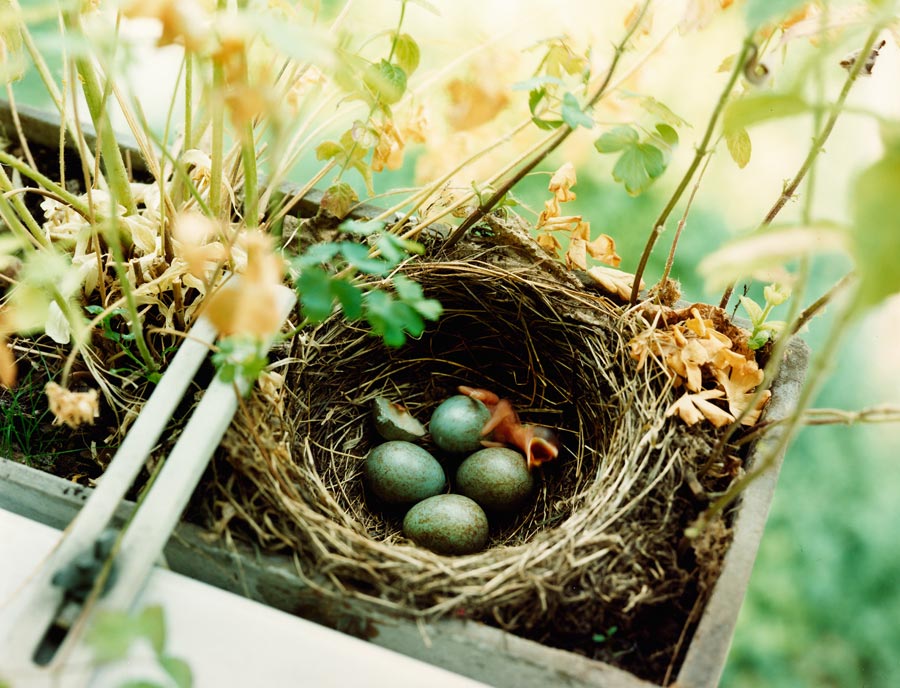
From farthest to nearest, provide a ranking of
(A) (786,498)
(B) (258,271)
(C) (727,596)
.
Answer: (A) (786,498)
(C) (727,596)
(B) (258,271)

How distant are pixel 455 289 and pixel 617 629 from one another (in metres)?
0.49

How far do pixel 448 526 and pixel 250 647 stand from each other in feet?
0.96

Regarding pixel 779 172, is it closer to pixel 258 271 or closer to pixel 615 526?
pixel 615 526

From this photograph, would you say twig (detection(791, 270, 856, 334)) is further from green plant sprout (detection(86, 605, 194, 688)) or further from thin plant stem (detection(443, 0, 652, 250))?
green plant sprout (detection(86, 605, 194, 688))

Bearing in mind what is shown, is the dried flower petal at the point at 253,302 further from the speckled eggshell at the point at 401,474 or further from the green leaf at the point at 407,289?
the speckled eggshell at the point at 401,474

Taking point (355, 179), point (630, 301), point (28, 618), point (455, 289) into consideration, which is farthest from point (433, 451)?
point (355, 179)

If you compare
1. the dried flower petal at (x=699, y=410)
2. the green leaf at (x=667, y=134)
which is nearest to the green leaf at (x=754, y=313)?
the dried flower petal at (x=699, y=410)

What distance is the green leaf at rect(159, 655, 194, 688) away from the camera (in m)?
0.61

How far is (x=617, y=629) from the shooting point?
823 mm

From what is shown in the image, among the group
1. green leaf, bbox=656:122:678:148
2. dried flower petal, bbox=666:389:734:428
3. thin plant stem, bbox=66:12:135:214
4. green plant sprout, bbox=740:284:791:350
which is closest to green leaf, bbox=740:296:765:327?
green plant sprout, bbox=740:284:791:350

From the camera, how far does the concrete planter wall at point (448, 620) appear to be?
768 millimetres

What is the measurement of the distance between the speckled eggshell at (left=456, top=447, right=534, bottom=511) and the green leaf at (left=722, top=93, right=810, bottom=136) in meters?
0.57

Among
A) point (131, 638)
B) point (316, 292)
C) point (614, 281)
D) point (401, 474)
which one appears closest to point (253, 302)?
point (316, 292)

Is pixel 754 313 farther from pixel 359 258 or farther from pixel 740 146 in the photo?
pixel 359 258
